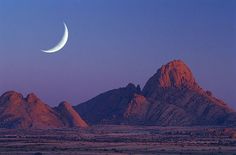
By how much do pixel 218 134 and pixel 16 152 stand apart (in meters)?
87.2

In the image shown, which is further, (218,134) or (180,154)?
(218,134)

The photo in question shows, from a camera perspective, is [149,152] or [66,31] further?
[66,31]

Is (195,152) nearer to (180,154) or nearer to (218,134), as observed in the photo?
(180,154)

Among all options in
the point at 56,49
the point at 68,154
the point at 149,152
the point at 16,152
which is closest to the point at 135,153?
the point at 149,152

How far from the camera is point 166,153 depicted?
104 metres

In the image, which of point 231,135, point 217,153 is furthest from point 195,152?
point 231,135

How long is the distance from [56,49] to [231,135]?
6140cm

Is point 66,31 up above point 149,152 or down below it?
above

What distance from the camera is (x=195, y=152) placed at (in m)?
107

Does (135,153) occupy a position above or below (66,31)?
below

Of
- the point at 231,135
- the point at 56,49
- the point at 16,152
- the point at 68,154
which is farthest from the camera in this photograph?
the point at 231,135

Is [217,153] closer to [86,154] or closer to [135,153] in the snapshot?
[135,153]

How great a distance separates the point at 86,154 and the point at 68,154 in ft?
9.36

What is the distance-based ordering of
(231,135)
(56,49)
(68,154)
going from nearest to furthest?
(68,154) < (56,49) < (231,135)
